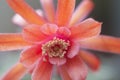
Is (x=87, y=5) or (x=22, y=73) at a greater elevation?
(x=87, y=5)

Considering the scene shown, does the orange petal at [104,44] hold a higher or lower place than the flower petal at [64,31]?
lower

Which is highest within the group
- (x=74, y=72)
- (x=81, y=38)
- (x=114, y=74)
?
(x=81, y=38)

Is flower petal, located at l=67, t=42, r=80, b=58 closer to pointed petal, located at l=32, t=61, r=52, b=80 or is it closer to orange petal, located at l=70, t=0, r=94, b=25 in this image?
pointed petal, located at l=32, t=61, r=52, b=80

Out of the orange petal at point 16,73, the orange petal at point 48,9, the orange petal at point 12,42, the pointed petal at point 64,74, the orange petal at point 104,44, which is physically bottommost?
the pointed petal at point 64,74

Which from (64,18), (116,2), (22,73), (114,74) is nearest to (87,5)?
(64,18)

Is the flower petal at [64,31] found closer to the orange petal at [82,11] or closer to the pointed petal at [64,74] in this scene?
the pointed petal at [64,74]

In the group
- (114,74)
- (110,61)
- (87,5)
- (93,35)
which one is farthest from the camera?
(110,61)

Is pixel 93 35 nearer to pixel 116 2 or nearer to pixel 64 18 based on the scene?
pixel 64 18

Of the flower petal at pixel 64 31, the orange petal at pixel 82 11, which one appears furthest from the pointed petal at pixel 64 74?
the orange petal at pixel 82 11
